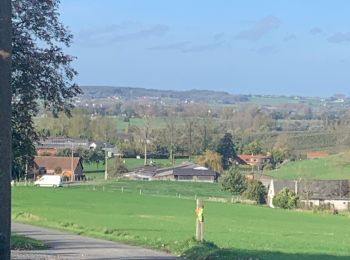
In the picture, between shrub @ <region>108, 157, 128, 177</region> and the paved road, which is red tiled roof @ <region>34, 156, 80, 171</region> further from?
the paved road

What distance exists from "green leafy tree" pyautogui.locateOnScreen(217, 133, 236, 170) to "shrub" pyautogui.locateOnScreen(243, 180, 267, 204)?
37.0 meters

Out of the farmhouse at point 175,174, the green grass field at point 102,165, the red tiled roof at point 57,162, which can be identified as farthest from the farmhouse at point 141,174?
the red tiled roof at point 57,162

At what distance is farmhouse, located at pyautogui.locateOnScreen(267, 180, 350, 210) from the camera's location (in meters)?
90.4

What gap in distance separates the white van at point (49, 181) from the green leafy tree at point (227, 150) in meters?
38.7

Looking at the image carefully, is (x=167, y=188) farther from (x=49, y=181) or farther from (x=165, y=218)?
(x=165, y=218)

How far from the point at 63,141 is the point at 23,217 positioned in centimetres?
7350

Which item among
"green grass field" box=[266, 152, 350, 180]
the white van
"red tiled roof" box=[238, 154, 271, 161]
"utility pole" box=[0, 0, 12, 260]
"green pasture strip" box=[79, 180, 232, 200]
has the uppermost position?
"utility pole" box=[0, 0, 12, 260]

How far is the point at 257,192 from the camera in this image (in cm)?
9488

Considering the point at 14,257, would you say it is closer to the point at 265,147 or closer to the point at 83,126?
the point at 83,126

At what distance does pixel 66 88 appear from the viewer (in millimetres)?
18578

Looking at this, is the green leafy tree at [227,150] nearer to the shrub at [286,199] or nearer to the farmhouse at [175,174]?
the farmhouse at [175,174]

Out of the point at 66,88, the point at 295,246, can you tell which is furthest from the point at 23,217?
the point at 66,88

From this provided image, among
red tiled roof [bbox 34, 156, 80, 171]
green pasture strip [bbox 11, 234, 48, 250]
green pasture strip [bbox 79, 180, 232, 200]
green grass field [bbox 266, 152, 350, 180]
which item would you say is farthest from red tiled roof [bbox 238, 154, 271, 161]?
green pasture strip [bbox 11, 234, 48, 250]

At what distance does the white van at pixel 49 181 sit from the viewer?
9831cm
